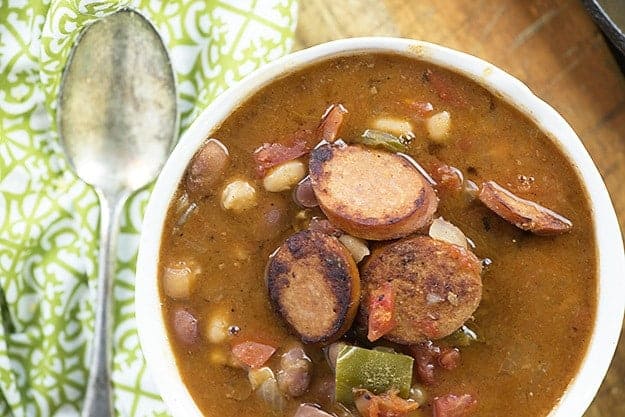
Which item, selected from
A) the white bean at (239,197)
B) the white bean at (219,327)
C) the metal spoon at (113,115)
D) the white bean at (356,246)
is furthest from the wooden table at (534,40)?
the white bean at (219,327)

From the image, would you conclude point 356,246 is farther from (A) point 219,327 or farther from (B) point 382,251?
(A) point 219,327

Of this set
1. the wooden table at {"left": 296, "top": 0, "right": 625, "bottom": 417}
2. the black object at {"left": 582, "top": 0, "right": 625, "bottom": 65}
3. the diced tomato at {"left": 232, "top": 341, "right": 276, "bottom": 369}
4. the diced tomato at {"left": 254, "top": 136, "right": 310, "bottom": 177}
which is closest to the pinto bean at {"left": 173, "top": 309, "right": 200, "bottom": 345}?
the diced tomato at {"left": 232, "top": 341, "right": 276, "bottom": 369}

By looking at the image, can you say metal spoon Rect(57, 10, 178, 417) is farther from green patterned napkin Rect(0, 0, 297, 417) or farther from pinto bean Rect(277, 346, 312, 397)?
pinto bean Rect(277, 346, 312, 397)

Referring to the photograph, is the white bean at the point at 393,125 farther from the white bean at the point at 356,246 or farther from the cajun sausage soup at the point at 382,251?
the white bean at the point at 356,246

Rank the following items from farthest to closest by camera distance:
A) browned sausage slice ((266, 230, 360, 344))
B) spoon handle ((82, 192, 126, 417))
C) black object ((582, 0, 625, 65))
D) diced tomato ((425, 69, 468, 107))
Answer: spoon handle ((82, 192, 126, 417)) → black object ((582, 0, 625, 65)) → diced tomato ((425, 69, 468, 107)) → browned sausage slice ((266, 230, 360, 344))

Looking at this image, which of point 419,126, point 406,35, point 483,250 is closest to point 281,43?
point 406,35

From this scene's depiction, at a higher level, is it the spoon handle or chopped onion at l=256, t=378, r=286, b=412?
the spoon handle

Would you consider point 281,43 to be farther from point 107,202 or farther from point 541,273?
point 541,273

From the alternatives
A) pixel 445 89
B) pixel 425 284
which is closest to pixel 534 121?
pixel 445 89
